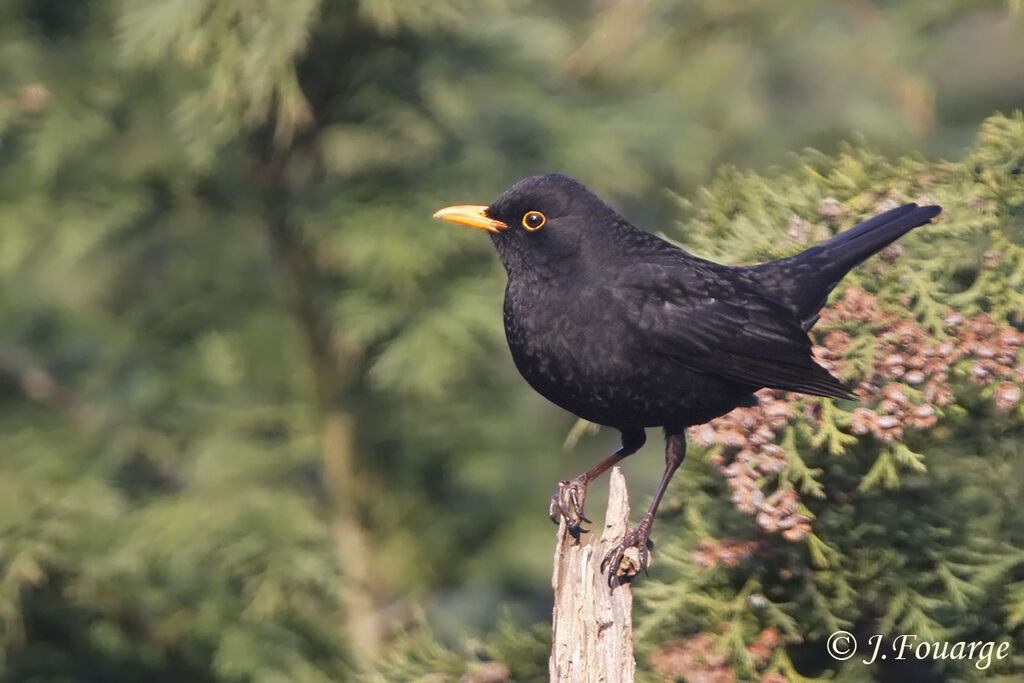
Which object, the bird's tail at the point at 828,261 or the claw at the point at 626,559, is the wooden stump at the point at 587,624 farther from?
the bird's tail at the point at 828,261

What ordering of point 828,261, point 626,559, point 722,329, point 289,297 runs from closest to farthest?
1. point 626,559
2. point 722,329
3. point 828,261
4. point 289,297

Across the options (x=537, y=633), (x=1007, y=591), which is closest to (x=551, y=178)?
(x=537, y=633)

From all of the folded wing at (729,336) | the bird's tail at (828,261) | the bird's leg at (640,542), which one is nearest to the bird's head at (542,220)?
the folded wing at (729,336)

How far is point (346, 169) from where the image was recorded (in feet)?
23.7

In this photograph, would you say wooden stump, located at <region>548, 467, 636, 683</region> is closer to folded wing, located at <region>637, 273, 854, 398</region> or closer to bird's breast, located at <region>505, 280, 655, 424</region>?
bird's breast, located at <region>505, 280, 655, 424</region>

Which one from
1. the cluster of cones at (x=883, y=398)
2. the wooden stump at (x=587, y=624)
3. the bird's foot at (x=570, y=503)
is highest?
the cluster of cones at (x=883, y=398)

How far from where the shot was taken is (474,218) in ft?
13.5

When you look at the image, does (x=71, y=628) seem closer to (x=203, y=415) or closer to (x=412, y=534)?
(x=203, y=415)

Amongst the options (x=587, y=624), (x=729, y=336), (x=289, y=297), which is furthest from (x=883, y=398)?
(x=289, y=297)

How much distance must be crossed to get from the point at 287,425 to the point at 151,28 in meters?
2.38

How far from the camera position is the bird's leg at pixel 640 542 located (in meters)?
3.45

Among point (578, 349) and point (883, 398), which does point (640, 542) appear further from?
point (883, 398)

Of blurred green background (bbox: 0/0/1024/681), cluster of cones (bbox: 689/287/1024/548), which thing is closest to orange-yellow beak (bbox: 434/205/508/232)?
cluster of cones (bbox: 689/287/1024/548)

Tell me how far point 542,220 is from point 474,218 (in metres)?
0.23
